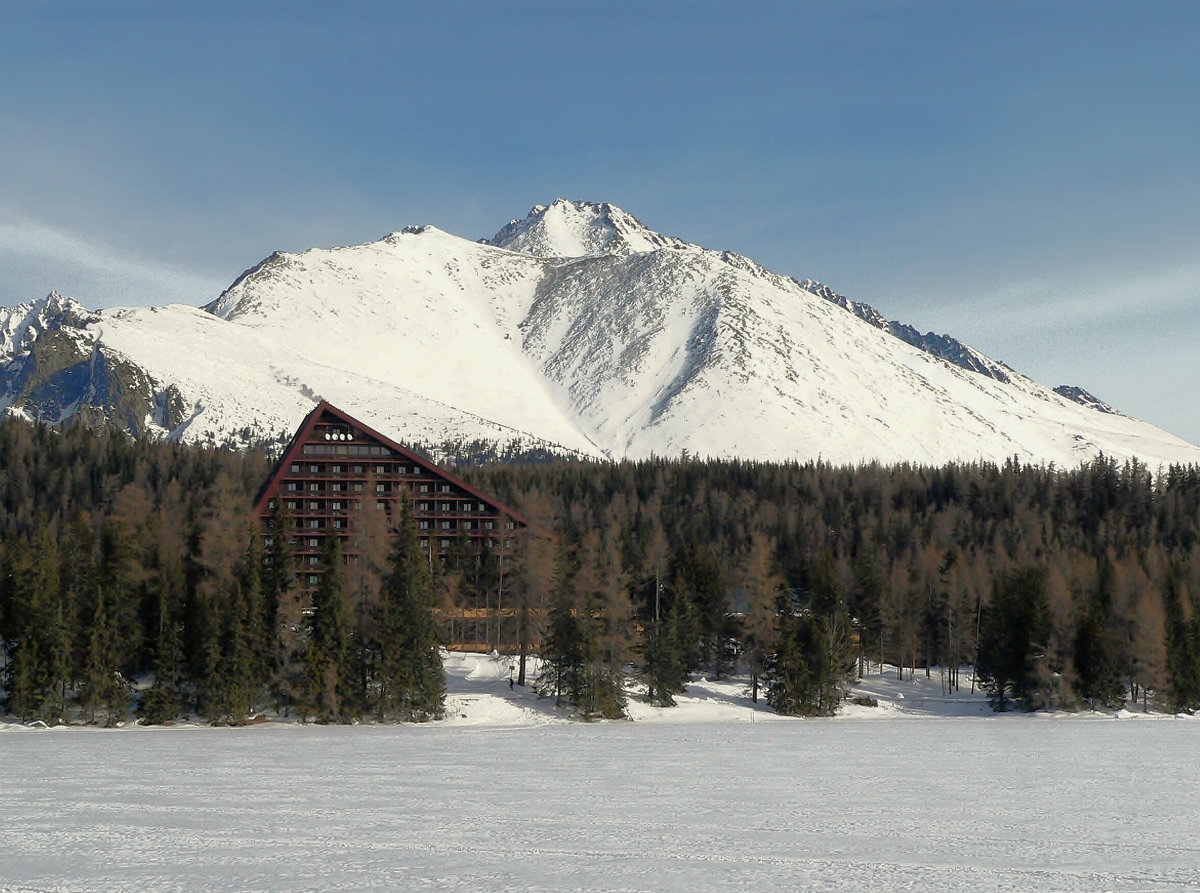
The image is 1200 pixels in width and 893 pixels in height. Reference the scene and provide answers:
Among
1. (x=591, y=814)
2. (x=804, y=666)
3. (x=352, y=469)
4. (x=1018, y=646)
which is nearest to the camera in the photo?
(x=591, y=814)

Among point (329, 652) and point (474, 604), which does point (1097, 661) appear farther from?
point (329, 652)

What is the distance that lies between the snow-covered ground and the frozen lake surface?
16cm

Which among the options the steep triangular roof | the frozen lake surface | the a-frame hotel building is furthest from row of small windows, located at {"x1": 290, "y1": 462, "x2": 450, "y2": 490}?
the frozen lake surface

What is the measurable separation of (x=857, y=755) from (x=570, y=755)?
1644 cm

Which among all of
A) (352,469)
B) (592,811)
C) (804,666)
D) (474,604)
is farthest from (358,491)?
(592,811)

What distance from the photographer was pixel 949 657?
417 feet

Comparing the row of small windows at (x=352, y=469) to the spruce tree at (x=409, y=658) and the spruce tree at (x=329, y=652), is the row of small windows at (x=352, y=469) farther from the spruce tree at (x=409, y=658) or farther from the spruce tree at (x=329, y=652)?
the spruce tree at (x=329, y=652)

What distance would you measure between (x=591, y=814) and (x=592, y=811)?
792 mm

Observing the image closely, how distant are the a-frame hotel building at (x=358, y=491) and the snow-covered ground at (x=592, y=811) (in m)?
54.5

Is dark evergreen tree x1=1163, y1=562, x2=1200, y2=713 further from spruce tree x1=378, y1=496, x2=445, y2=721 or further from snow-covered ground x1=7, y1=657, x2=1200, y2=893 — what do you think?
spruce tree x1=378, y1=496, x2=445, y2=721

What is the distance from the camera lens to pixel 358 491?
139m

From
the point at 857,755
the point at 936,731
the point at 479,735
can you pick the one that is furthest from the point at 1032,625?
the point at 479,735

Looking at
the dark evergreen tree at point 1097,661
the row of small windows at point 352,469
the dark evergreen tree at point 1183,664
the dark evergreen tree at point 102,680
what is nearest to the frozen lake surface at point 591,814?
the dark evergreen tree at point 102,680

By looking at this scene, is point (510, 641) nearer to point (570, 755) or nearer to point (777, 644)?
point (777, 644)
